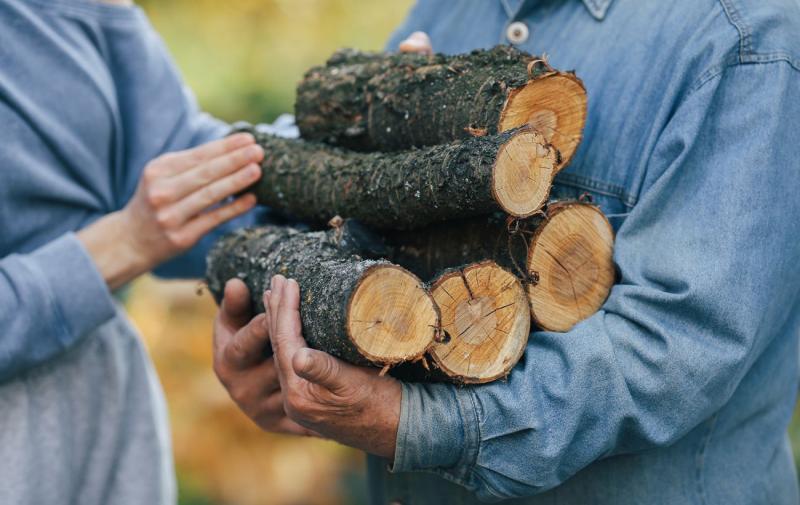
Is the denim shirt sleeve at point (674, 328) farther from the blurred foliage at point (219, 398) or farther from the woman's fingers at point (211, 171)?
the blurred foliage at point (219, 398)

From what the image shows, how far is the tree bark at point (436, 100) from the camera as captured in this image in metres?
1.20

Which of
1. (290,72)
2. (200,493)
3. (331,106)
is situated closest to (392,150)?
(331,106)

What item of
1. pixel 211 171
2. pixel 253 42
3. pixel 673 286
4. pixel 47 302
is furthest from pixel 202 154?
pixel 253 42

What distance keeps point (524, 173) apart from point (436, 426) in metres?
0.37

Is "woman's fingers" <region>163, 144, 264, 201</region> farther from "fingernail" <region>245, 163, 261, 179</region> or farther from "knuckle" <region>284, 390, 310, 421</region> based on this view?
"knuckle" <region>284, 390, 310, 421</region>

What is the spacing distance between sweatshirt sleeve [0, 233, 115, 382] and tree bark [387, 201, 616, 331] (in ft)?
2.27

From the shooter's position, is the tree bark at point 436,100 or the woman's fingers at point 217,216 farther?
the woman's fingers at point 217,216

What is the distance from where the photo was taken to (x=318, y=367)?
1.09 meters

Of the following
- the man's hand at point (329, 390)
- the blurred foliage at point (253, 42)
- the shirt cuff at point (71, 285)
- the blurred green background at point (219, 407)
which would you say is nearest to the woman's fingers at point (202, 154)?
the shirt cuff at point (71, 285)

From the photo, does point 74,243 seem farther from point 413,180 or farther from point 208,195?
point 413,180

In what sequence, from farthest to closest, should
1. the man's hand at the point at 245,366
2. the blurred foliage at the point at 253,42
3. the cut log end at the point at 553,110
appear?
the blurred foliage at the point at 253,42 → the man's hand at the point at 245,366 → the cut log end at the point at 553,110

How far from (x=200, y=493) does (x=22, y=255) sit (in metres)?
1.93

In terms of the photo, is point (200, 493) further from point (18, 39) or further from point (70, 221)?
point (18, 39)

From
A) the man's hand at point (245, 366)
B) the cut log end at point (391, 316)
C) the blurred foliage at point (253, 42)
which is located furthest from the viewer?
the blurred foliage at point (253, 42)
